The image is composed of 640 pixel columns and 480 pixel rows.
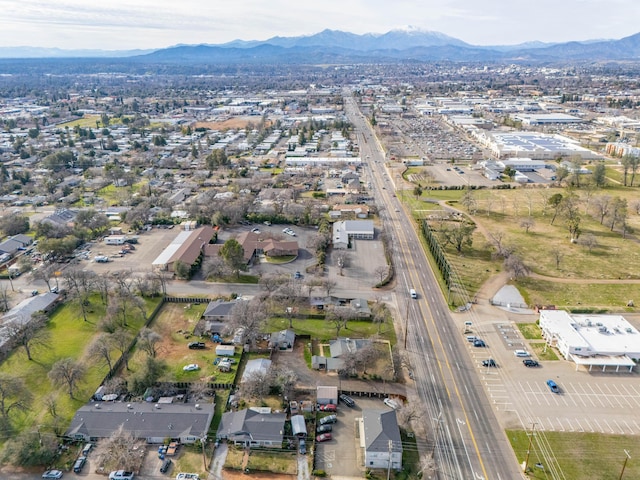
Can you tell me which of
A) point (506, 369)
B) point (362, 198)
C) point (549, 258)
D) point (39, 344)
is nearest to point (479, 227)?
point (549, 258)

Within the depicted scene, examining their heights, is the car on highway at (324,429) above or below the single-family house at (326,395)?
below

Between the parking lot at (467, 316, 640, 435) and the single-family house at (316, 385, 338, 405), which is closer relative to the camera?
the parking lot at (467, 316, 640, 435)

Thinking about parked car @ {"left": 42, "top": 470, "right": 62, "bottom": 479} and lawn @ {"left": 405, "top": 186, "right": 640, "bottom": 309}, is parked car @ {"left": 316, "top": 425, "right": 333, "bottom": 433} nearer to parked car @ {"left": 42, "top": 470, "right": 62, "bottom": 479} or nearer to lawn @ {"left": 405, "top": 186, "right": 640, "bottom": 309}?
parked car @ {"left": 42, "top": 470, "right": 62, "bottom": 479}

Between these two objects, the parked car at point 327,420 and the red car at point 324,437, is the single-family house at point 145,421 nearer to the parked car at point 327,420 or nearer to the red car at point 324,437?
→ the red car at point 324,437

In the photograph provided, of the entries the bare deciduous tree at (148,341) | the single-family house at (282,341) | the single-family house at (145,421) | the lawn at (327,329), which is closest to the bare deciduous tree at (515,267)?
the lawn at (327,329)

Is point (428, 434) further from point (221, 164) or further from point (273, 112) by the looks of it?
point (273, 112)

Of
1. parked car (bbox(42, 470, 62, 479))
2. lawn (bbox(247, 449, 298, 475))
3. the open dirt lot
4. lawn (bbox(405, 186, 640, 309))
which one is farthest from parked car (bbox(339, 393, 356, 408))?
the open dirt lot
